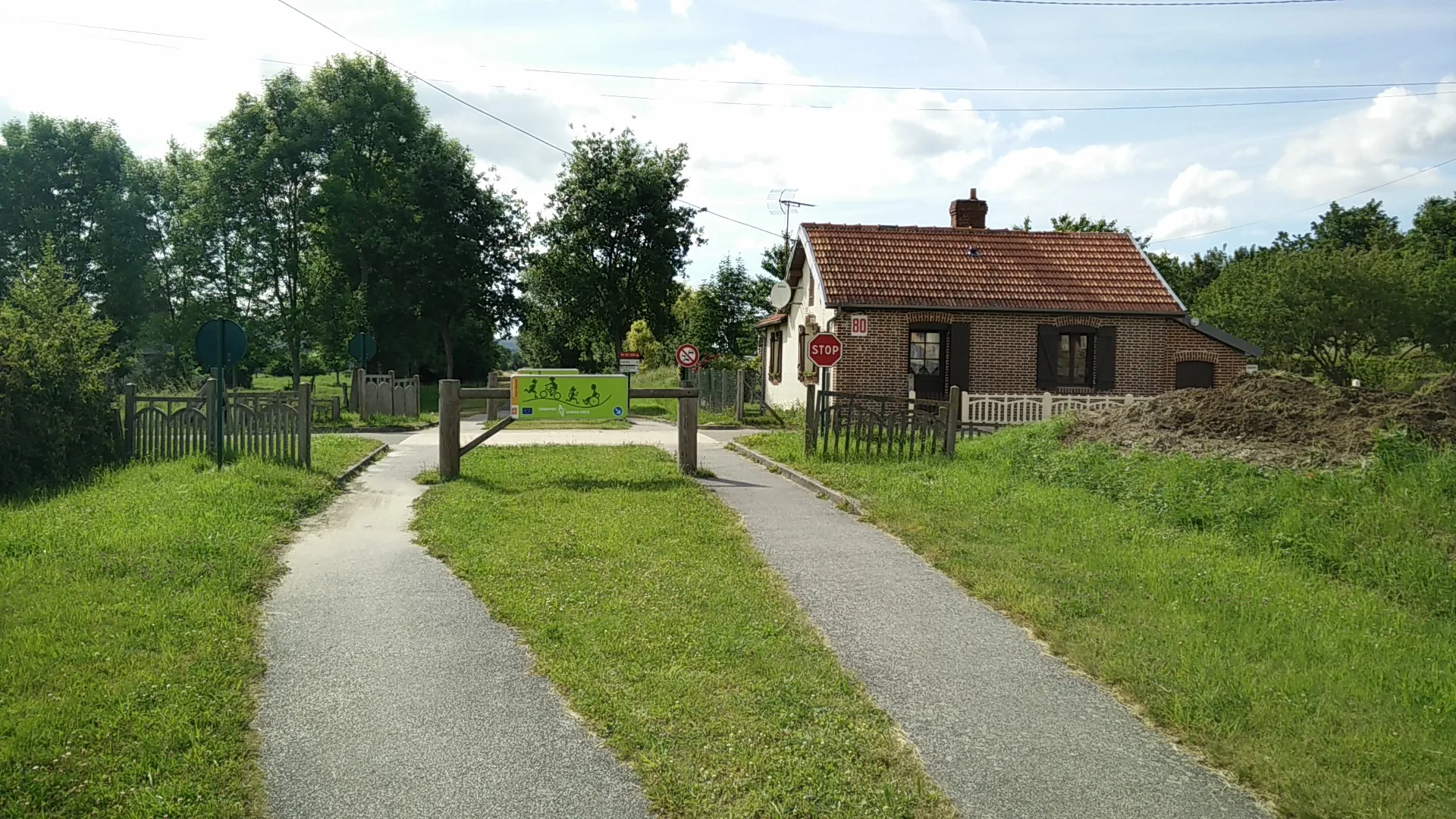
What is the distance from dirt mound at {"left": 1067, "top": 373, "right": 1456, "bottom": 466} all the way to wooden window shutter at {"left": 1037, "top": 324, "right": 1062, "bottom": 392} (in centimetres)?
1044

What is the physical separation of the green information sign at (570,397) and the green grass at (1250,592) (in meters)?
3.32

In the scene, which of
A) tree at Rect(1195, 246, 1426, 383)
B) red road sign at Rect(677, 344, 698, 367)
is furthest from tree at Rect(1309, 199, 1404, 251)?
red road sign at Rect(677, 344, 698, 367)

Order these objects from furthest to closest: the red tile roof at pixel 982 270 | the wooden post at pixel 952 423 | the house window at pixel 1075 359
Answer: the house window at pixel 1075 359, the red tile roof at pixel 982 270, the wooden post at pixel 952 423

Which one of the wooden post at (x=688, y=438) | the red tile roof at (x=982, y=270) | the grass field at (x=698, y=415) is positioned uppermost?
the red tile roof at (x=982, y=270)

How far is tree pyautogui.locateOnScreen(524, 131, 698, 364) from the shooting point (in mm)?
44688

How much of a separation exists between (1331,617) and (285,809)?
6228 millimetres

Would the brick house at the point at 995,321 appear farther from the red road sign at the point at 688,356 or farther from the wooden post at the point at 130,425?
the wooden post at the point at 130,425

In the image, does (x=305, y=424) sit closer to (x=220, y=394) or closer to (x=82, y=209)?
(x=220, y=394)

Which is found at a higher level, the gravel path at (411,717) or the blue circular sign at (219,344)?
the blue circular sign at (219,344)

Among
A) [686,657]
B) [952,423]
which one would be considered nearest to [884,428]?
[952,423]

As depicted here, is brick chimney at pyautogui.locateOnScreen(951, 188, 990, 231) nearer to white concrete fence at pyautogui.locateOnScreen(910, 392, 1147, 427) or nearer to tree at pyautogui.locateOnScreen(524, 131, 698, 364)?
white concrete fence at pyautogui.locateOnScreen(910, 392, 1147, 427)

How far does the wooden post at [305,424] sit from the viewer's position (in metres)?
14.0

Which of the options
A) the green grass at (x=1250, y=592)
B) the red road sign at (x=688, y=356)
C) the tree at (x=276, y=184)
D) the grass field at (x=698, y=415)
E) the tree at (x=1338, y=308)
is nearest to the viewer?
the green grass at (x=1250, y=592)

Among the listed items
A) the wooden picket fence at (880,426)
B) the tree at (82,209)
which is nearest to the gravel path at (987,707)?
the wooden picket fence at (880,426)
